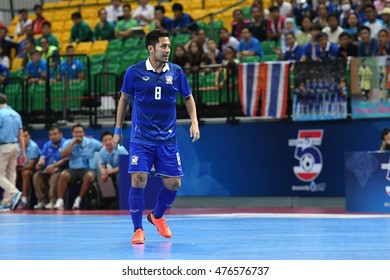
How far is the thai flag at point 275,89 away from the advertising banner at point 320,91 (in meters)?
0.22

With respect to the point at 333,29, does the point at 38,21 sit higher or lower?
higher

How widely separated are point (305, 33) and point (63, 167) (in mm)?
5904

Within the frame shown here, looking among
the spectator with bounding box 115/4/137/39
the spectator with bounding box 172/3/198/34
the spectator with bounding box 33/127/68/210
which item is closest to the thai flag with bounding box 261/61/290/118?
the spectator with bounding box 172/3/198/34

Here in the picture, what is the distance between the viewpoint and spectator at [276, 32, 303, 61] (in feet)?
60.2

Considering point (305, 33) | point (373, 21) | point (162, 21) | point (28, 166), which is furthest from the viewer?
point (162, 21)

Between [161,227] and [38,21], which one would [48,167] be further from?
[161,227]

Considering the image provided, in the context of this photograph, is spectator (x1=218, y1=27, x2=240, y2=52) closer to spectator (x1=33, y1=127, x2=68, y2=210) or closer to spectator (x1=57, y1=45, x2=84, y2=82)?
spectator (x1=57, y1=45, x2=84, y2=82)

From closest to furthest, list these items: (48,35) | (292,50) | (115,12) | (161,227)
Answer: (161,227)
(292,50)
(48,35)
(115,12)

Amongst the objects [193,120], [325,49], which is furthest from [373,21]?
[193,120]

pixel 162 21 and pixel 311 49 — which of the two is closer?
pixel 311 49

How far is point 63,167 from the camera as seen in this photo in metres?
18.9

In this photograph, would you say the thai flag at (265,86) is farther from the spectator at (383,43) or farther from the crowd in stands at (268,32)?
the spectator at (383,43)
